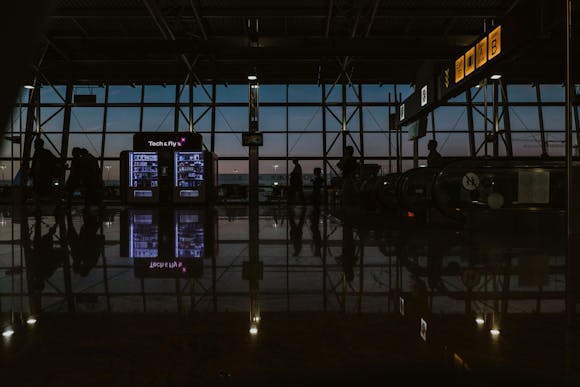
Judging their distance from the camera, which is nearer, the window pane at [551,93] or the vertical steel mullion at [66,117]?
the vertical steel mullion at [66,117]

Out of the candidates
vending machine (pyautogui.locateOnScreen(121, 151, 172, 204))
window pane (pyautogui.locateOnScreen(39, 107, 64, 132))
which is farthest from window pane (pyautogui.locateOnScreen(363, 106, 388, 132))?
window pane (pyautogui.locateOnScreen(39, 107, 64, 132))

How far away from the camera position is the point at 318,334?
1.67m

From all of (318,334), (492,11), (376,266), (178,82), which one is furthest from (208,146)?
(318,334)

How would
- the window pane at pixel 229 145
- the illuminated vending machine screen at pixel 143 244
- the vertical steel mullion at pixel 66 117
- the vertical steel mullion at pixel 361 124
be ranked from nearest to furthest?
the illuminated vending machine screen at pixel 143 244 → the vertical steel mullion at pixel 66 117 → the vertical steel mullion at pixel 361 124 → the window pane at pixel 229 145

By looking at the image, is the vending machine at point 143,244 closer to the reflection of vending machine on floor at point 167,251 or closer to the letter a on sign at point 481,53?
the reflection of vending machine on floor at point 167,251

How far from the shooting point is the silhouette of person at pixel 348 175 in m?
10.5

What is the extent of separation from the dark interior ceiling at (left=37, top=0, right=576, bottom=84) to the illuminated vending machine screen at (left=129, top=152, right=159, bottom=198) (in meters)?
2.99

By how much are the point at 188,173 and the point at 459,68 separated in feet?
28.9

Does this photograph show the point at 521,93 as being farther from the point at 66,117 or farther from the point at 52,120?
the point at 52,120

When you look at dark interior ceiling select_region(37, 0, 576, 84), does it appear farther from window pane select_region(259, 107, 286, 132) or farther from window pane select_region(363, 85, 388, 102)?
window pane select_region(259, 107, 286, 132)

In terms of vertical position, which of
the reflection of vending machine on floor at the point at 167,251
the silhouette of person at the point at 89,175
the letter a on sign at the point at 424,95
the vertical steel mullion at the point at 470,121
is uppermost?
the vertical steel mullion at the point at 470,121

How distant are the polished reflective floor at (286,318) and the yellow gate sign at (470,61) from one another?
4871 millimetres

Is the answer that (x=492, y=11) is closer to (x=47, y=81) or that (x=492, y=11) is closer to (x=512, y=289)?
(x=512, y=289)

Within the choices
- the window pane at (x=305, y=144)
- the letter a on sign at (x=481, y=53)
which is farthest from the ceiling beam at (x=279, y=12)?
the window pane at (x=305, y=144)
